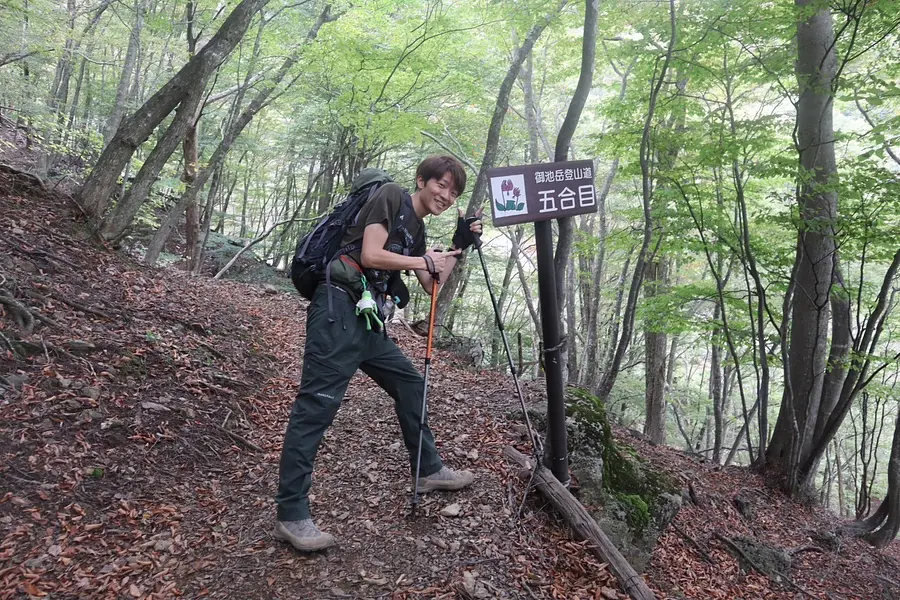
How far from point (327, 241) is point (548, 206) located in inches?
56.9

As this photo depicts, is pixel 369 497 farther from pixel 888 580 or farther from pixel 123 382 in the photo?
pixel 888 580

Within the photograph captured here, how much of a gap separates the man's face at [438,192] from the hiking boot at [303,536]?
6.66ft

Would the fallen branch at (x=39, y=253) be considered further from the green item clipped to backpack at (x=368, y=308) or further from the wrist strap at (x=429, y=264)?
the wrist strap at (x=429, y=264)

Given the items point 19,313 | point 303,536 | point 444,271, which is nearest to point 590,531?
point 303,536

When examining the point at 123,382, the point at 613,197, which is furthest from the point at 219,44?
the point at 613,197

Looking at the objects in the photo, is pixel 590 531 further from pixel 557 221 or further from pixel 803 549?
pixel 803 549

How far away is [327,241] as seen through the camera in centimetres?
312

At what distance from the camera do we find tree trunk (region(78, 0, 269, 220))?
21.0 feet

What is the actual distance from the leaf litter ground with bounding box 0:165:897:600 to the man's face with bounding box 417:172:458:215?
2.01m

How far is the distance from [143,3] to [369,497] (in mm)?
12955

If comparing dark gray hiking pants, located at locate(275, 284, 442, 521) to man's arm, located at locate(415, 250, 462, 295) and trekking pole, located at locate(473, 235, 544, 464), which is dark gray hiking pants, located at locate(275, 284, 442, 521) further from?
trekking pole, located at locate(473, 235, 544, 464)

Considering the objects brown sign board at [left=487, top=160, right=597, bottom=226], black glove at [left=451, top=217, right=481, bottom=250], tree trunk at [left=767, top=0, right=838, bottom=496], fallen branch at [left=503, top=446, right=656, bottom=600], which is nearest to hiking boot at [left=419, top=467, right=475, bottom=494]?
fallen branch at [left=503, top=446, right=656, bottom=600]

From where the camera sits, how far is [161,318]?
5496 millimetres

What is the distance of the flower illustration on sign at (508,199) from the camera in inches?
127
